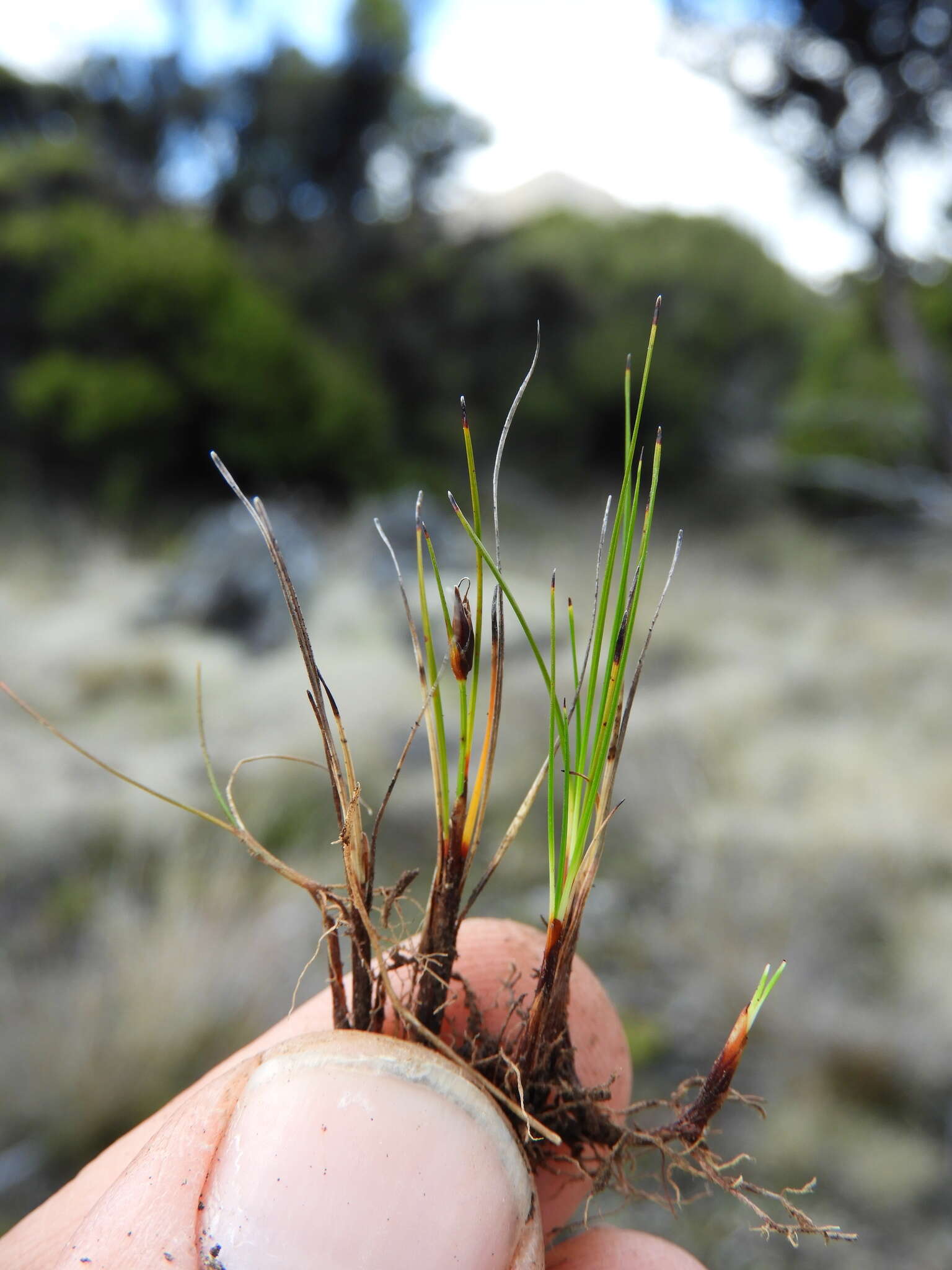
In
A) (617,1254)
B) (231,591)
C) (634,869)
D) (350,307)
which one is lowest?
(634,869)

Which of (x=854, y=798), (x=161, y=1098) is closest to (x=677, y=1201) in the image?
(x=161, y=1098)

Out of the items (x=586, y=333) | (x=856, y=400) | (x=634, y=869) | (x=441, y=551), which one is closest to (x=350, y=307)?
(x=586, y=333)

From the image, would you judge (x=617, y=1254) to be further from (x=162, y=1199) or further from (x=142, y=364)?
(x=142, y=364)

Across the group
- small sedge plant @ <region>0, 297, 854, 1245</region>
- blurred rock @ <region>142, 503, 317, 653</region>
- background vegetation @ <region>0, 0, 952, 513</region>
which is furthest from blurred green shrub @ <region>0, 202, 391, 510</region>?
small sedge plant @ <region>0, 297, 854, 1245</region>

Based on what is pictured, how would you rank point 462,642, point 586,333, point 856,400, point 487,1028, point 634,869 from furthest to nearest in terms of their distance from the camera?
1. point 586,333
2. point 856,400
3. point 634,869
4. point 487,1028
5. point 462,642

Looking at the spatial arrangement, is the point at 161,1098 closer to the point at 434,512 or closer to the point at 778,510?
the point at 434,512

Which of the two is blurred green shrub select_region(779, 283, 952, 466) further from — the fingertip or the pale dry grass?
the fingertip

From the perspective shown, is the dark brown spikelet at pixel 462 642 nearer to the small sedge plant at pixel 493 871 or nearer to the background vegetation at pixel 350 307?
the small sedge plant at pixel 493 871
